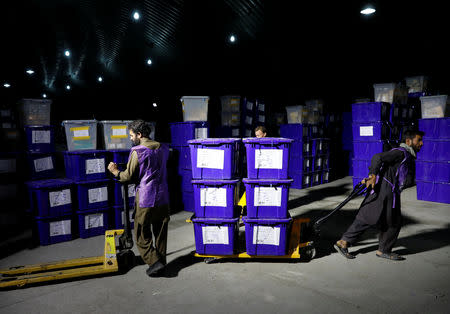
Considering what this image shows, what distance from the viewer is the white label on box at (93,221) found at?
5008 millimetres

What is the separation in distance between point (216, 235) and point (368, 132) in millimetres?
6129

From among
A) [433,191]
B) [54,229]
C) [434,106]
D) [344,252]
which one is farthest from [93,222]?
[434,106]

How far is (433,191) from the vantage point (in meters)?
7.06

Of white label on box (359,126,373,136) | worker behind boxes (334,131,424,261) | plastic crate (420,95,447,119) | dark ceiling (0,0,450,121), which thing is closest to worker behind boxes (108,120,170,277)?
worker behind boxes (334,131,424,261)

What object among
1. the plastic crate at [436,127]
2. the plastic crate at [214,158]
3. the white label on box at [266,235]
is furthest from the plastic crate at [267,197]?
the plastic crate at [436,127]

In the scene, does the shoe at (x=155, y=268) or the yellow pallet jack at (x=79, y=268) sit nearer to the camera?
the yellow pallet jack at (x=79, y=268)

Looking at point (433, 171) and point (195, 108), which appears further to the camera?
point (433, 171)

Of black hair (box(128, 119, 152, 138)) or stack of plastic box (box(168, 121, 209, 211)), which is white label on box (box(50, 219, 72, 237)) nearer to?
stack of plastic box (box(168, 121, 209, 211))

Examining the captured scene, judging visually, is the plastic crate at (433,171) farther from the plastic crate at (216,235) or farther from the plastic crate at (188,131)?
the plastic crate at (216,235)

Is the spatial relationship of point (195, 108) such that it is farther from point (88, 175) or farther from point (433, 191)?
point (433, 191)

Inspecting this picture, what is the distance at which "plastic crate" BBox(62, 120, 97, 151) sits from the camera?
200 inches

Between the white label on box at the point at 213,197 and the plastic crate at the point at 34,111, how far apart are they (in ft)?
12.2

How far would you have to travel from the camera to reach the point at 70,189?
491cm

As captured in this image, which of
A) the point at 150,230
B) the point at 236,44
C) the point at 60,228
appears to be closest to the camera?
the point at 150,230
